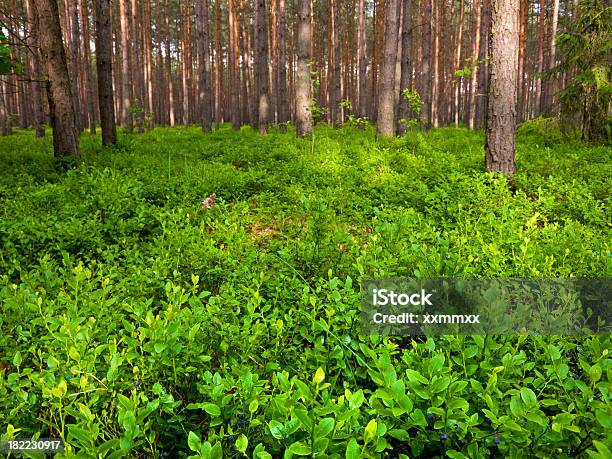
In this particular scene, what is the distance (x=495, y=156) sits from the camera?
711cm

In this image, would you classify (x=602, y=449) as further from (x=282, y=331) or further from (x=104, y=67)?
(x=104, y=67)

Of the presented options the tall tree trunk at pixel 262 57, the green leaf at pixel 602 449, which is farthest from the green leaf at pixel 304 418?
the tall tree trunk at pixel 262 57

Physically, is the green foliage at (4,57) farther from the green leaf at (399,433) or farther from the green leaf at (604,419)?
the green leaf at (604,419)

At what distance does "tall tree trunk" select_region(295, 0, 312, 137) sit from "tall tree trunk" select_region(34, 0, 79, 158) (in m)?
6.61

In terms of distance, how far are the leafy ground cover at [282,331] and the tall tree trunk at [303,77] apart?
6197 mm

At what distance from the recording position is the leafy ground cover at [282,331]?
154 centimetres

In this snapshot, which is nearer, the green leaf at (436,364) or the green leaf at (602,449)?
the green leaf at (602,449)

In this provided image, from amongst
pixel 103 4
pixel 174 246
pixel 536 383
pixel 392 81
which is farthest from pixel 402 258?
pixel 103 4

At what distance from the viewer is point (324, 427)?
139 centimetres

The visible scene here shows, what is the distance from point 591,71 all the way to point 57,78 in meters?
11.8

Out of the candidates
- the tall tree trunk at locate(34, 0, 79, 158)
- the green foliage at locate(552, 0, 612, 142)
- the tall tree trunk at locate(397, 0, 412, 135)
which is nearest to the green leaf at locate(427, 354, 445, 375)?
the tall tree trunk at locate(34, 0, 79, 158)

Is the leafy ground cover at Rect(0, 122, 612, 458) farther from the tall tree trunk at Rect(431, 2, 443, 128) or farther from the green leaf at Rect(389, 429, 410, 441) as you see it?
the tall tree trunk at Rect(431, 2, 443, 128)

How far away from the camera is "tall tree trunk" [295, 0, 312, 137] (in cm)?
1293

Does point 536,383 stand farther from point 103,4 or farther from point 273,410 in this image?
point 103,4
